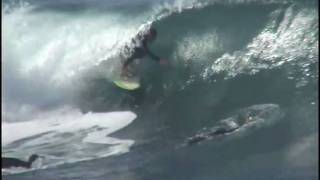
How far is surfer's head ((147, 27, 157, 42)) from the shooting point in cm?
636

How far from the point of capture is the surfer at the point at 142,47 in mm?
6289

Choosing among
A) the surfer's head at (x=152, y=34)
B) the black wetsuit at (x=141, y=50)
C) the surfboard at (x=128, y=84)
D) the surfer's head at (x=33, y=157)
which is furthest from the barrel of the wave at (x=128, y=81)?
the surfer's head at (x=33, y=157)

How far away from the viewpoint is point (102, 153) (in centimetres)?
731

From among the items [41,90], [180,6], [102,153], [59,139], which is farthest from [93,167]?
[180,6]

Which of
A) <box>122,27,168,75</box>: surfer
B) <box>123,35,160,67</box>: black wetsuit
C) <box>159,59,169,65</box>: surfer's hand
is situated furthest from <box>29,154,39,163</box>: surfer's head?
<box>159,59,169,65</box>: surfer's hand

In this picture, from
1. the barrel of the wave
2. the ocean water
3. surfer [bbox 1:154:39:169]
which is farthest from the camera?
surfer [bbox 1:154:39:169]

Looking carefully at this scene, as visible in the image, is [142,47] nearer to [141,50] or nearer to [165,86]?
[141,50]

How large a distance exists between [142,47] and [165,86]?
1.90 ft

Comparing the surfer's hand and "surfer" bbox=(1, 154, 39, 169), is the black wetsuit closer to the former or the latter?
the surfer's hand

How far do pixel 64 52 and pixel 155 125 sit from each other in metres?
1.33

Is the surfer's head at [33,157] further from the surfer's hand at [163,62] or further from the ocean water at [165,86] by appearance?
the surfer's hand at [163,62]

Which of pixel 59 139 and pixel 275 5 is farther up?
pixel 275 5

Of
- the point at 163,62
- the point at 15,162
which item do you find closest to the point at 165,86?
the point at 163,62

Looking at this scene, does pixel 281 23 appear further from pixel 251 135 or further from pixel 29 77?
pixel 29 77
